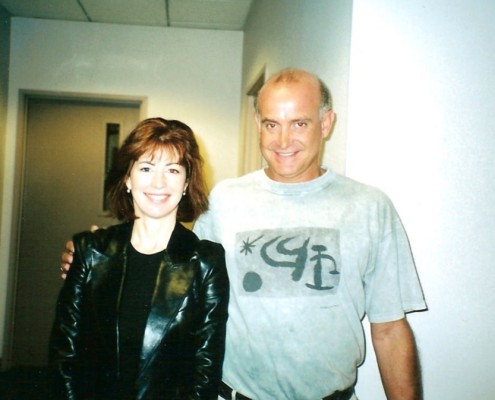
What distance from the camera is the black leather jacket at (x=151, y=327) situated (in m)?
1.07

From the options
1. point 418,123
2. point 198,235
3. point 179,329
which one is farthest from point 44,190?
point 418,123

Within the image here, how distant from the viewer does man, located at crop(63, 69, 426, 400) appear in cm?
115

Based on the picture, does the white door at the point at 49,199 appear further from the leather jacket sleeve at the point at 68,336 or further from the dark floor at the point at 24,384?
the leather jacket sleeve at the point at 68,336

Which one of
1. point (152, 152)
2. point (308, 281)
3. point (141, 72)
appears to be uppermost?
point (141, 72)

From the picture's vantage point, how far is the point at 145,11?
11.4 feet

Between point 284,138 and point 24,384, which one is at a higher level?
point 284,138

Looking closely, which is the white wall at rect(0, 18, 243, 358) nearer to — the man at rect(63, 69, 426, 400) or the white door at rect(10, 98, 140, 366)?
the white door at rect(10, 98, 140, 366)

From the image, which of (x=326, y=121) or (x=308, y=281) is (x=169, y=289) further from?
(x=326, y=121)

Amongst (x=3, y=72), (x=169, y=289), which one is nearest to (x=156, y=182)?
(x=169, y=289)

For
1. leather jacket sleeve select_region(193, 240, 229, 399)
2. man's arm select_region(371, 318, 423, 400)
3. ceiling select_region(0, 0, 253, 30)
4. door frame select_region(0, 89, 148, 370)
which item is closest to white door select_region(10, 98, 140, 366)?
door frame select_region(0, 89, 148, 370)

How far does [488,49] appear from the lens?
1.50 metres

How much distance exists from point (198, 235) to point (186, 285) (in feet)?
0.85

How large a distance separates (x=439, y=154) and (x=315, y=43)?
75cm

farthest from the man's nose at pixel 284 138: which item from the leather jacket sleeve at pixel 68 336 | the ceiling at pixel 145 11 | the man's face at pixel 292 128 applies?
the ceiling at pixel 145 11
